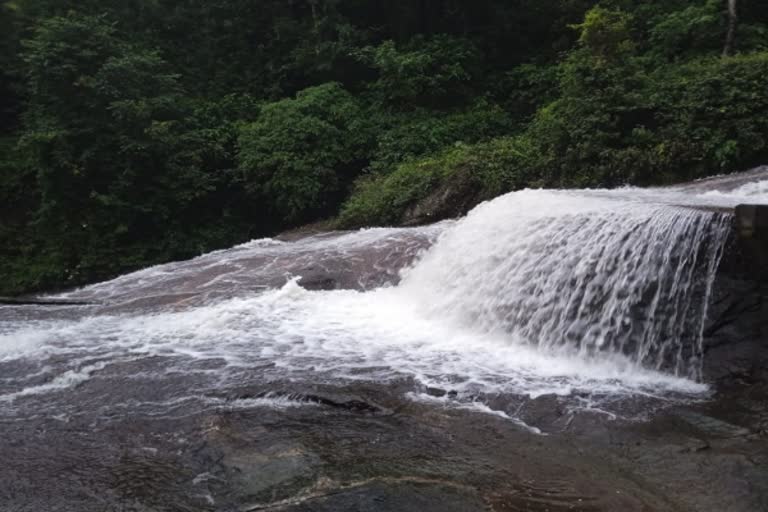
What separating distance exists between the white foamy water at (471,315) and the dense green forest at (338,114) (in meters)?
2.49

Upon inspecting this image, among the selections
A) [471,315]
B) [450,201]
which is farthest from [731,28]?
[471,315]

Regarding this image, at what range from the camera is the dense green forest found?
443 inches

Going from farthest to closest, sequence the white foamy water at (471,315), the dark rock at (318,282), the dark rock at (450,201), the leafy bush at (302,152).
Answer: the leafy bush at (302,152) → the dark rock at (450,201) → the dark rock at (318,282) → the white foamy water at (471,315)

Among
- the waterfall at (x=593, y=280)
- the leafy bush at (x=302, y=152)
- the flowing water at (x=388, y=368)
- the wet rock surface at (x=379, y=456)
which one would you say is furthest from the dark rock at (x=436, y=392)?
the leafy bush at (x=302, y=152)

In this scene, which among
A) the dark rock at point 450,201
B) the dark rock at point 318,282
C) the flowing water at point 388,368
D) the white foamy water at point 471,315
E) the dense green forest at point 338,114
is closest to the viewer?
the flowing water at point 388,368

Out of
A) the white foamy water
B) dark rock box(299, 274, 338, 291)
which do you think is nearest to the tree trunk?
the white foamy water

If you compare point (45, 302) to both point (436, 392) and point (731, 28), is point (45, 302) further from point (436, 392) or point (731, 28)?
point (731, 28)

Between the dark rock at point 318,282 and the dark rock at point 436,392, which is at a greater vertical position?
the dark rock at point 318,282

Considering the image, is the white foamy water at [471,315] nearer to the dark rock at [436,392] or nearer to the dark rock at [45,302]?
the dark rock at [436,392]

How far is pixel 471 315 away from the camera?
7.21 meters

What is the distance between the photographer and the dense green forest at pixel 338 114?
11.3 metres

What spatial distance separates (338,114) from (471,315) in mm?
10654

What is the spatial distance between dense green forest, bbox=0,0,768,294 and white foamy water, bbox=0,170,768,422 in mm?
2494

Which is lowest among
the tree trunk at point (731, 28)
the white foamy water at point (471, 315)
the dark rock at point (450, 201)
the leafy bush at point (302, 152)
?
the white foamy water at point (471, 315)
